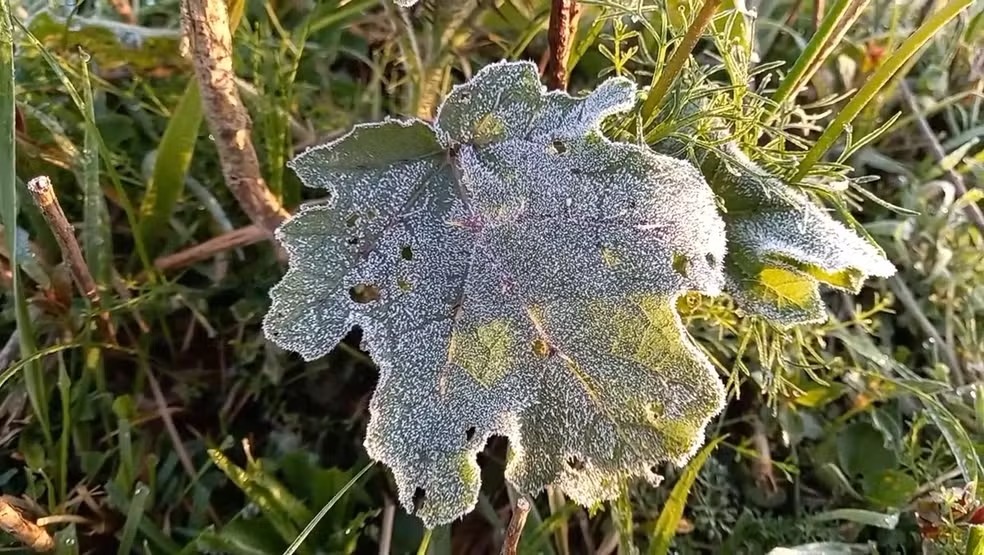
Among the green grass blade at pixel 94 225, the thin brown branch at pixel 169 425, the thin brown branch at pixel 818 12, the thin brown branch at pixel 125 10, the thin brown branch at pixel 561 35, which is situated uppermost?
the thin brown branch at pixel 561 35

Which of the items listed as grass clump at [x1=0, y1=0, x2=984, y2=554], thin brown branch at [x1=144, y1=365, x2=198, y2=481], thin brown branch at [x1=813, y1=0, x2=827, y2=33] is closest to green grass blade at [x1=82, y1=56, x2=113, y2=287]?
grass clump at [x1=0, y1=0, x2=984, y2=554]

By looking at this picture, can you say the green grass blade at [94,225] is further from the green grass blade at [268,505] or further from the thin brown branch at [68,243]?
the green grass blade at [268,505]

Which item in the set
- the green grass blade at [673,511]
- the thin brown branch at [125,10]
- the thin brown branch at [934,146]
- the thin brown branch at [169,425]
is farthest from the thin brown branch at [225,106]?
the thin brown branch at [934,146]

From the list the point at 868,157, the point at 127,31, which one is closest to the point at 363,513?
the point at 127,31

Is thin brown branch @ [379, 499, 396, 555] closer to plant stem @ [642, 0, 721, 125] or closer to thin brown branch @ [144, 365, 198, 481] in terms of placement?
thin brown branch @ [144, 365, 198, 481]

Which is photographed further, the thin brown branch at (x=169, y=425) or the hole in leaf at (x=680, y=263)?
the thin brown branch at (x=169, y=425)

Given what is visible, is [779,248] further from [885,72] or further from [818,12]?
[818,12]

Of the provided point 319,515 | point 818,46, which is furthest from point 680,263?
point 319,515

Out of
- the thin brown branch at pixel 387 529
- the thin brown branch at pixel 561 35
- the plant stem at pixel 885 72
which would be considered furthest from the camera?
the thin brown branch at pixel 387 529
